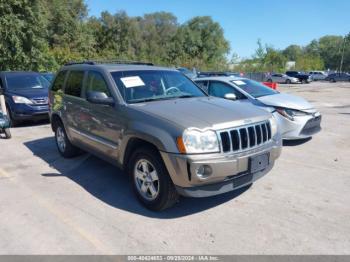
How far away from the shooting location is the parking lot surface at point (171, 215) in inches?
130

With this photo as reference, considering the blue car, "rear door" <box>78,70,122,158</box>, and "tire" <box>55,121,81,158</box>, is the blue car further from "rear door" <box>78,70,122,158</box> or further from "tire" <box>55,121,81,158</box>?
"rear door" <box>78,70,122,158</box>

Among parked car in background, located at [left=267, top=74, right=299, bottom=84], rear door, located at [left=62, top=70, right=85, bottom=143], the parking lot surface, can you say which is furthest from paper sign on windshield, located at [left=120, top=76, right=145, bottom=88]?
parked car in background, located at [left=267, top=74, right=299, bottom=84]

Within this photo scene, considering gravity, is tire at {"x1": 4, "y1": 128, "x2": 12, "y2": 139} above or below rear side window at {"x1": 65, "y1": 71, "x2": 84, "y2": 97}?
below

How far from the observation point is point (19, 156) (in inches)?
262

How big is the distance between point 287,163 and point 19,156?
5345 millimetres

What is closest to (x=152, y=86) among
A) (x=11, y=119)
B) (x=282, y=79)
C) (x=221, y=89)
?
(x=221, y=89)

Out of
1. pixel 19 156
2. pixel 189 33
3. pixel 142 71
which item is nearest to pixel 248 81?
pixel 142 71

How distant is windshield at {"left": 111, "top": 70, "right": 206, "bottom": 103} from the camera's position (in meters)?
4.53

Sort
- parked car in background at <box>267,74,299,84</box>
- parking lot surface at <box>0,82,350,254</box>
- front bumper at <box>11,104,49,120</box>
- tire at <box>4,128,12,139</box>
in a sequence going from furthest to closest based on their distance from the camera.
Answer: parked car in background at <box>267,74,299,84</box> → front bumper at <box>11,104,49,120</box> → tire at <box>4,128,12,139</box> → parking lot surface at <box>0,82,350,254</box>

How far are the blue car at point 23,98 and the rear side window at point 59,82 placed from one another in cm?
337

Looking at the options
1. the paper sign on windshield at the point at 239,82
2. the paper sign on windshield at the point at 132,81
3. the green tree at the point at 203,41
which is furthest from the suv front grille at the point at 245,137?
the green tree at the point at 203,41

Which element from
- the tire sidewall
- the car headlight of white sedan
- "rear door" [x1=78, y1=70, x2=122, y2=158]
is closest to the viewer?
the tire sidewall

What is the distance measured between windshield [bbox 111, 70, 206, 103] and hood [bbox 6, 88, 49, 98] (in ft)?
19.7

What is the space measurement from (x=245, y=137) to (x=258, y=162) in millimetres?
357
